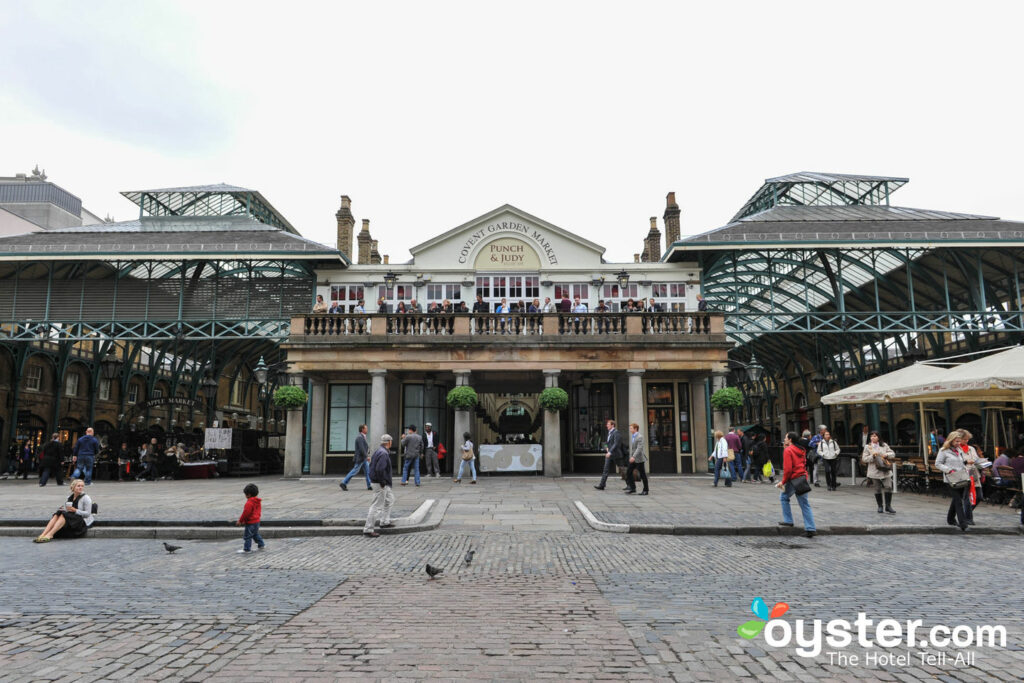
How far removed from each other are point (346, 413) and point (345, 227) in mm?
9738

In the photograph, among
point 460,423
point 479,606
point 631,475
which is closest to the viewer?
point 479,606

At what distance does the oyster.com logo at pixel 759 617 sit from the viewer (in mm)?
5296

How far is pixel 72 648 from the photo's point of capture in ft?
16.2

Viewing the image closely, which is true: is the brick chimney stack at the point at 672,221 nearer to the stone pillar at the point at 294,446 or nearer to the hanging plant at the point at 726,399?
the hanging plant at the point at 726,399

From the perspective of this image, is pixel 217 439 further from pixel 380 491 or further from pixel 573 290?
pixel 380 491

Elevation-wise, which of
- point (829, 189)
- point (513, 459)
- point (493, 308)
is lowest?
point (513, 459)

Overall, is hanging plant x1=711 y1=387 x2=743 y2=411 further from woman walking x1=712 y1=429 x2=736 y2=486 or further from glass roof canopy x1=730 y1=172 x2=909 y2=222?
glass roof canopy x1=730 y1=172 x2=909 y2=222

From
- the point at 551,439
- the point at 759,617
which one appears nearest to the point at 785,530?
the point at 759,617

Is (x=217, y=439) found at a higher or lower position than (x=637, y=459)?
higher

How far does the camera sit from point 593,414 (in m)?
24.7

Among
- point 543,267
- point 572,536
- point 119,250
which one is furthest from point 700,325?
point 119,250

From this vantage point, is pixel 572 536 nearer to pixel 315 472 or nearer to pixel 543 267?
pixel 315 472

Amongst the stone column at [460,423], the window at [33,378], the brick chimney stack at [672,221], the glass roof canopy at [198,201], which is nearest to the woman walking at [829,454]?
the stone column at [460,423]

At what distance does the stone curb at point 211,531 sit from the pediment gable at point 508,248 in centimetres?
1729
